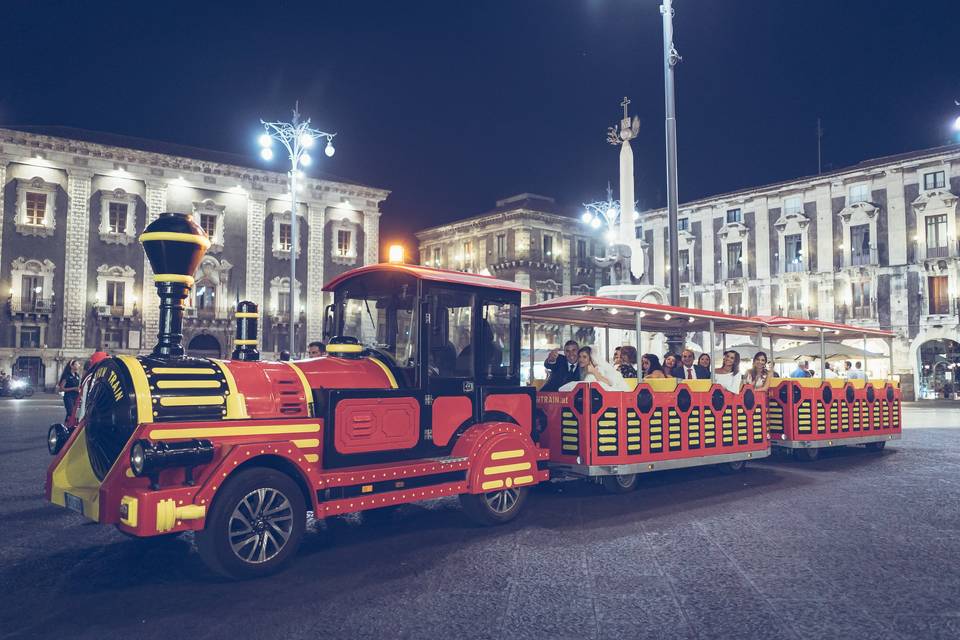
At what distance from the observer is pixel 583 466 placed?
884cm

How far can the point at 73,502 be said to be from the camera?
5.77m

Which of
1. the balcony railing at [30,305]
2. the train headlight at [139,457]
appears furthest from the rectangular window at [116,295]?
the train headlight at [139,457]

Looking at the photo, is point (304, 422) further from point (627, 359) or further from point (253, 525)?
point (627, 359)

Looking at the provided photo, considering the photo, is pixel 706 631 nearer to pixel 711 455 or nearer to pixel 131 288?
pixel 711 455

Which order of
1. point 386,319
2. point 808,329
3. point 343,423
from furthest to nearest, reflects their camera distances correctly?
point 808,329 < point 386,319 < point 343,423

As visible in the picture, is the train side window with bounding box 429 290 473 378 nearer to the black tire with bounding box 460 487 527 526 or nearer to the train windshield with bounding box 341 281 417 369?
the train windshield with bounding box 341 281 417 369

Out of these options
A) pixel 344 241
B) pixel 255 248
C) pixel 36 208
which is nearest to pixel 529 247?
pixel 344 241

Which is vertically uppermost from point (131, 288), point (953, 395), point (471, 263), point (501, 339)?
point (471, 263)

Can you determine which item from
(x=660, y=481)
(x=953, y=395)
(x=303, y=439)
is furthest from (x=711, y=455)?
(x=953, y=395)

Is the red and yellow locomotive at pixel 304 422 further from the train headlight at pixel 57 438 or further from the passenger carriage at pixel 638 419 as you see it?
the passenger carriage at pixel 638 419

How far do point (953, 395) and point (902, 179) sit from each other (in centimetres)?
1197

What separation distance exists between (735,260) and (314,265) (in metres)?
27.7

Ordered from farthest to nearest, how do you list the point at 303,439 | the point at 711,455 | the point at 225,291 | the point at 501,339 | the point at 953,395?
the point at 225,291, the point at 953,395, the point at 711,455, the point at 501,339, the point at 303,439

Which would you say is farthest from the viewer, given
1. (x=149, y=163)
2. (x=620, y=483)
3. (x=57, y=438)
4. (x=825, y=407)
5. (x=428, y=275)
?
(x=149, y=163)
